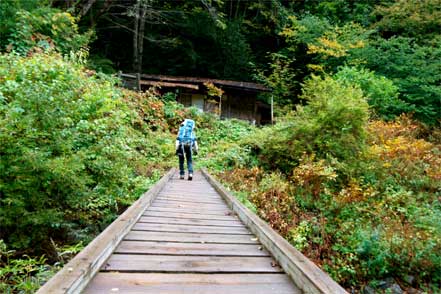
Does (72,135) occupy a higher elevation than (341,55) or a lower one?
lower

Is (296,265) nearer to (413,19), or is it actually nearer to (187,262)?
(187,262)

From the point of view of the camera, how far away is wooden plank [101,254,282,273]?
2.59m

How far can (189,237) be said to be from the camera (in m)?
3.70

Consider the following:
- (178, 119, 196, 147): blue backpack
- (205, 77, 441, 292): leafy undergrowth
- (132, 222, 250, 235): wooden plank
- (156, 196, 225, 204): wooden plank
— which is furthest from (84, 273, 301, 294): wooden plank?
(178, 119, 196, 147): blue backpack

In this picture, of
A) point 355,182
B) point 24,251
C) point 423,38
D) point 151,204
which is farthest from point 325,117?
point 423,38

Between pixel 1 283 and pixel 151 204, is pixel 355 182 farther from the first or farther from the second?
pixel 1 283

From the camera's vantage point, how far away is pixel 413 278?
18.7 feet

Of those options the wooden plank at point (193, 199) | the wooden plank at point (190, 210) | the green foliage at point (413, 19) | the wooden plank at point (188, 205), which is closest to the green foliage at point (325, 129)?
the wooden plank at point (193, 199)

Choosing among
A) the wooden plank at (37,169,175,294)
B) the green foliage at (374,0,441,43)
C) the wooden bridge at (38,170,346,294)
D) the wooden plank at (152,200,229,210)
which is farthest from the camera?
the green foliage at (374,0,441,43)

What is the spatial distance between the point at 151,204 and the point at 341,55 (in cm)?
2034

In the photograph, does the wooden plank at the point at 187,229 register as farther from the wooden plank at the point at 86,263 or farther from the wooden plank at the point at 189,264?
the wooden plank at the point at 189,264

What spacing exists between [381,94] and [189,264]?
1717 centimetres

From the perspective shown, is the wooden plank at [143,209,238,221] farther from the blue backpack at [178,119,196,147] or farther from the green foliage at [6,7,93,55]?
the green foliage at [6,7,93,55]

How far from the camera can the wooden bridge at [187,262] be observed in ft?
7.22
